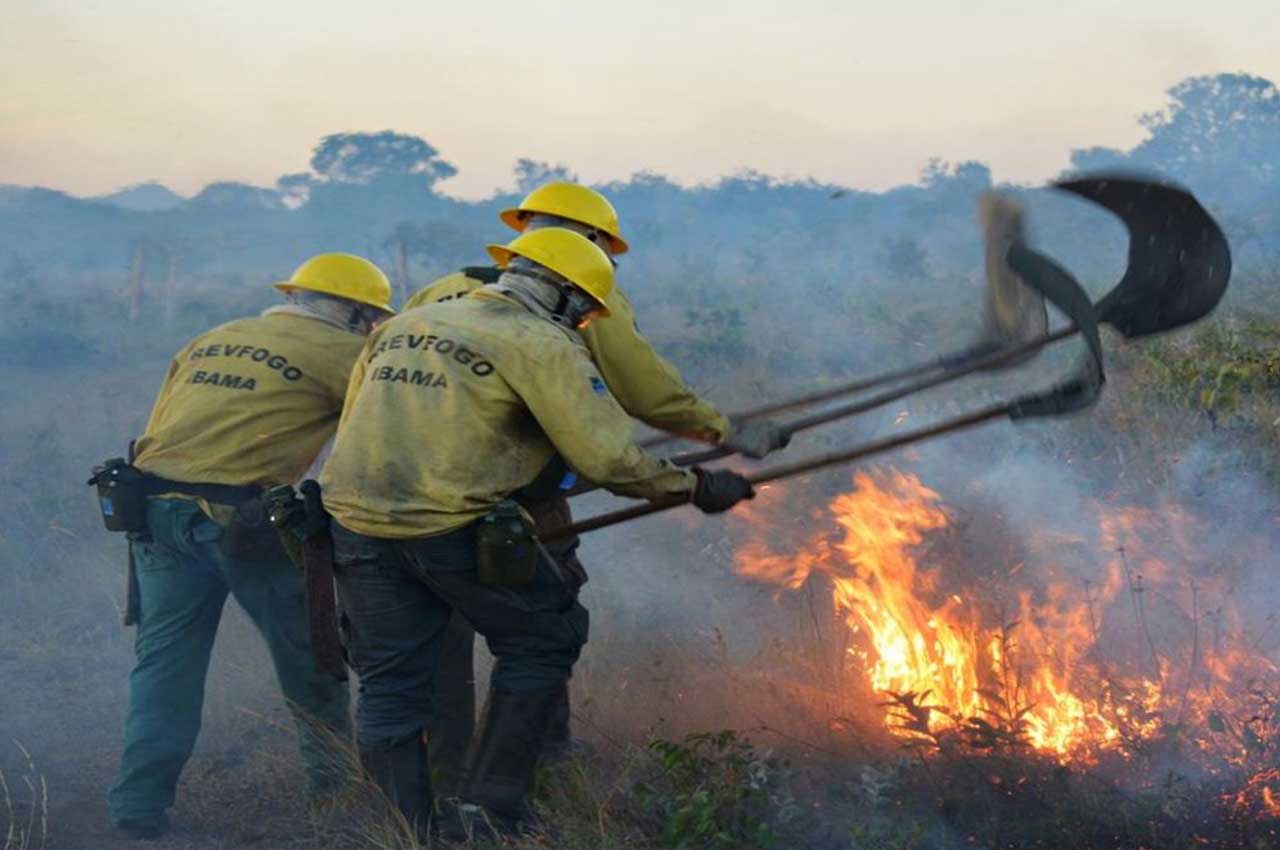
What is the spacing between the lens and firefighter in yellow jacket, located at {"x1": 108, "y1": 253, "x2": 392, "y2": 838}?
16.3 feet

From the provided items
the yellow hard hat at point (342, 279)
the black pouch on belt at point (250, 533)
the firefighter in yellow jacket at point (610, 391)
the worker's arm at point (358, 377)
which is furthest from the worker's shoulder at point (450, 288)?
the black pouch on belt at point (250, 533)

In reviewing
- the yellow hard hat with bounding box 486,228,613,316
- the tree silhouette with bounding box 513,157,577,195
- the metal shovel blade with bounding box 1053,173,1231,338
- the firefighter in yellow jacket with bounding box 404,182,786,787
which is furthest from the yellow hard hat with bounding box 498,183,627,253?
the tree silhouette with bounding box 513,157,577,195

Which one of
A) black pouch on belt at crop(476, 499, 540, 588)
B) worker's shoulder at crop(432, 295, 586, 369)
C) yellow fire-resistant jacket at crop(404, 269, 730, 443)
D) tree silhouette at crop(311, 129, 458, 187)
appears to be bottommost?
tree silhouette at crop(311, 129, 458, 187)

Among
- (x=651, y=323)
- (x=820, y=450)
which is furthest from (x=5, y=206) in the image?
(x=820, y=450)

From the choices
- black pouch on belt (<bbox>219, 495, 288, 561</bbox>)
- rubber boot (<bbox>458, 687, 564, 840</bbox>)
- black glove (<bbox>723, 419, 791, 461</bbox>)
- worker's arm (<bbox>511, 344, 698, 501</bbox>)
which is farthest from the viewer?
black pouch on belt (<bbox>219, 495, 288, 561</bbox>)

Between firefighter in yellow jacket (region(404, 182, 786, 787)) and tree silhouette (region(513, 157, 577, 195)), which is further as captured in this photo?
tree silhouette (region(513, 157, 577, 195))

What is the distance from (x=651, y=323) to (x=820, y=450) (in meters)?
9.06

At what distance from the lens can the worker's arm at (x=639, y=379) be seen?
4.62 m

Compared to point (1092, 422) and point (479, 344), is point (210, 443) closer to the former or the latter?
point (479, 344)

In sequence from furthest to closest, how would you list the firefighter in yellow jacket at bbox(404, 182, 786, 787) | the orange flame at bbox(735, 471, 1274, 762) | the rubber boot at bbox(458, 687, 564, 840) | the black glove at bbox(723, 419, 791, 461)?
the black glove at bbox(723, 419, 791, 461) → the firefighter in yellow jacket at bbox(404, 182, 786, 787) → the orange flame at bbox(735, 471, 1274, 762) → the rubber boot at bbox(458, 687, 564, 840)

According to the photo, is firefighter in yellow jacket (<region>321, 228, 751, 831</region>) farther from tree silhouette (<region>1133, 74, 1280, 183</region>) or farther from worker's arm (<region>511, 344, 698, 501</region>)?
tree silhouette (<region>1133, 74, 1280, 183</region>)

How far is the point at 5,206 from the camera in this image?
27.0m

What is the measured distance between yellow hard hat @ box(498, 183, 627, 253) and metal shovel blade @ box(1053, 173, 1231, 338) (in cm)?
163

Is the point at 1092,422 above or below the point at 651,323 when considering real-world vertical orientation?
above
